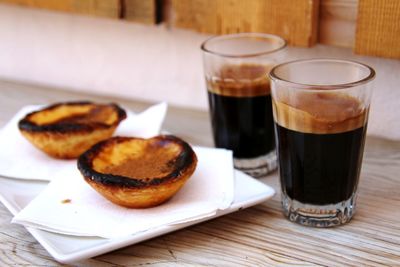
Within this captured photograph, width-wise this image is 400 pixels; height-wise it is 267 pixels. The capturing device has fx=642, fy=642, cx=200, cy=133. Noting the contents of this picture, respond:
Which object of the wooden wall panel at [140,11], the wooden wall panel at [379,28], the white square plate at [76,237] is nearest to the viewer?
the white square plate at [76,237]

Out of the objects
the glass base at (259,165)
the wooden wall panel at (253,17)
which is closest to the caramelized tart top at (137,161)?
the glass base at (259,165)

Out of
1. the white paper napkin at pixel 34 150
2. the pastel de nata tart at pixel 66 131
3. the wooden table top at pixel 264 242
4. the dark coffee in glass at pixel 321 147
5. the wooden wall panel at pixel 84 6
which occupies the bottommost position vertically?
the wooden table top at pixel 264 242

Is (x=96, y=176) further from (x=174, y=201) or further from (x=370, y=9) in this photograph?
(x=370, y=9)

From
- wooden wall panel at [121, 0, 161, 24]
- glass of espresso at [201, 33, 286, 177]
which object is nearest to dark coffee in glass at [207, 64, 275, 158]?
glass of espresso at [201, 33, 286, 177]

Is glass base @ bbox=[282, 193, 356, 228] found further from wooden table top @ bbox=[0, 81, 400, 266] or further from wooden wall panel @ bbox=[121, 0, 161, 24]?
wooden wall panel @ bbox=[121, 0, 161, 24]

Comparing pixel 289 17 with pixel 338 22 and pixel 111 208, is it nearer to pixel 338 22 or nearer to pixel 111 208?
pixel 338 22

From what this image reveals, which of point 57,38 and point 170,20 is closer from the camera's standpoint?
point 170,20

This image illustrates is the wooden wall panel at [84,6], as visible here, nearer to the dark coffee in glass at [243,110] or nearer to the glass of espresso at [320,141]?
the dark coffee in glass at [243,110]

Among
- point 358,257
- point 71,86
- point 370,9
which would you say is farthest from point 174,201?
point 71,86
